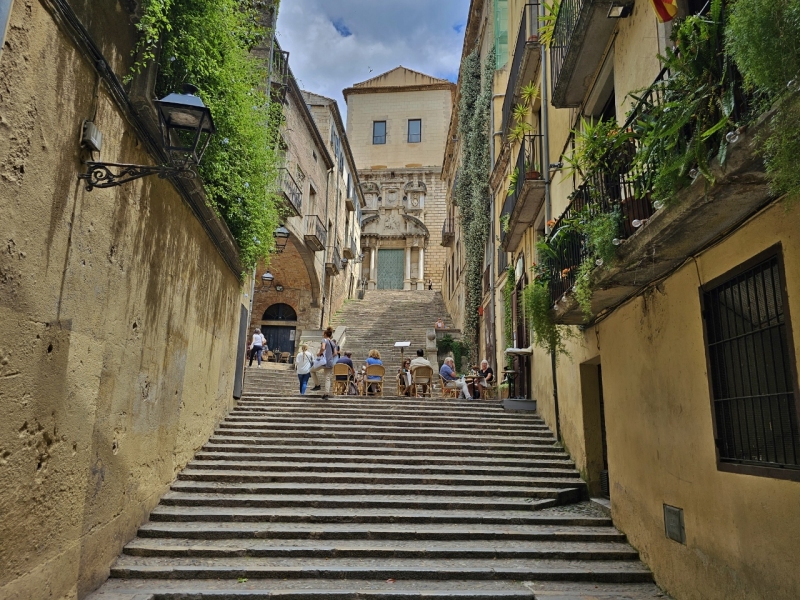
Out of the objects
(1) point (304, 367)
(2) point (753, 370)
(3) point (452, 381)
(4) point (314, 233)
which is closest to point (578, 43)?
(2) point (753, 370)

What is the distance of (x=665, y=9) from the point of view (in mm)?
5203

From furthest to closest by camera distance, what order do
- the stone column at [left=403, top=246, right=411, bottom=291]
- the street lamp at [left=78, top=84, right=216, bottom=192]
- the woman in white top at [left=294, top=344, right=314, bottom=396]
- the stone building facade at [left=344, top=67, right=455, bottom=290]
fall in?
the stone building facade at [left=344, top=67, right=455, bottom=290], the stone column at [left=403, top=246, right=411, bottom=291], the woman in white top at [left=294, top=344, right=314, bottom=396], the street lamp at [left=78, top=84, right=216, bottom=192]

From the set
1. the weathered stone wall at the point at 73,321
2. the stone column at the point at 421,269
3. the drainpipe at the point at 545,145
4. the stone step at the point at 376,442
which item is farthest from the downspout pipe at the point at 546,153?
the stone column at the point at 421,269

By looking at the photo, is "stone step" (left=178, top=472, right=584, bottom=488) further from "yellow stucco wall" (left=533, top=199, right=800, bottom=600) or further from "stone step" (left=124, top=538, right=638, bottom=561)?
"stone step" (left=124, top=538, right=638, bottom=561)

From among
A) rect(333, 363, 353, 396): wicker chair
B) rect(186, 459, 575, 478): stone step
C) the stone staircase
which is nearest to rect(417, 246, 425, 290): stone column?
the stone staircase

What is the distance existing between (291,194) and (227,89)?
44.4 ft

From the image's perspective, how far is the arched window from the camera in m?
26.8

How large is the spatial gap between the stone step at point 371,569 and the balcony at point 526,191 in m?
6.90

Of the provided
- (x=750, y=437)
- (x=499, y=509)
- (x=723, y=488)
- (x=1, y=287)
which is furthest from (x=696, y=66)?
(x=499, y=509)

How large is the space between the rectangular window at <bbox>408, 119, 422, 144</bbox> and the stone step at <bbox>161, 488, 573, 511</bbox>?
36.9 meters

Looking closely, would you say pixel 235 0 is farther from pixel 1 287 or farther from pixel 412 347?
pixel 412 347

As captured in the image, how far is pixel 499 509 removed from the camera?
25.5ft

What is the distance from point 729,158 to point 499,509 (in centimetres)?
565

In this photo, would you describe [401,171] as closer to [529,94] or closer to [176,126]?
[529,94]
